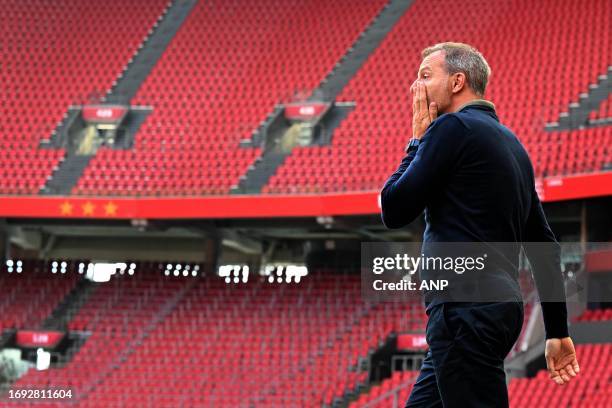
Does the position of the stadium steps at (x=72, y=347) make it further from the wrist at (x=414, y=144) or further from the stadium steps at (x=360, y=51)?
the wrist at (x=414, y=144)

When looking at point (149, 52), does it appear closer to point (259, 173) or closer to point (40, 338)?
point (259, 173)

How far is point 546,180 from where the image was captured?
19.1m

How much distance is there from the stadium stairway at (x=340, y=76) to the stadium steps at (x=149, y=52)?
3.80 metres

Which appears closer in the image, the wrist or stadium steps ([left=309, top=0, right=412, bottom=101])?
the wrist

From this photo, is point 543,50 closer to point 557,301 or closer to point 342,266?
point 342,266

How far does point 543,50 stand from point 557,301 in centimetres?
2079

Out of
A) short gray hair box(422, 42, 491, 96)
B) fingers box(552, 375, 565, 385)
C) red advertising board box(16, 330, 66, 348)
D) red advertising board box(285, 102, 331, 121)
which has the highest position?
red advertising board box(285, 102, 331, 121)

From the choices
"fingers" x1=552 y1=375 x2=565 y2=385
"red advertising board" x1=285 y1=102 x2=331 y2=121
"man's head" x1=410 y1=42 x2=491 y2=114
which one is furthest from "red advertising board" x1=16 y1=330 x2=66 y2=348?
"man's head" x1=410 y1=42 x2=491 y2=114

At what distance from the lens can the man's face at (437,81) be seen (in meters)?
3.45

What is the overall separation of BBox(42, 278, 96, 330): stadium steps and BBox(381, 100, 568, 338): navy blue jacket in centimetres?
2045

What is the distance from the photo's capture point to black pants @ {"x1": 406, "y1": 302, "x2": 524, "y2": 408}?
3.22 meters

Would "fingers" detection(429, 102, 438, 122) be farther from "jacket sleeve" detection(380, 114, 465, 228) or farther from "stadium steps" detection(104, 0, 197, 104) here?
"stadium steps" detection(104, 0, 197, 104)

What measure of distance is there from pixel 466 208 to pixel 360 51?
2276cm

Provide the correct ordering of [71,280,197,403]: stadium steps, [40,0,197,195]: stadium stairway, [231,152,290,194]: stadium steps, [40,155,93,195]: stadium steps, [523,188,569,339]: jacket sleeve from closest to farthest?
1. [523,188,569,339]: jacket sleeve
2. [71,280,197,403]: stadium steps
3. [231,152,290,194]: stadium steps
4. [40,155,93,195]: stadium steps
5. [40,0,197,195]: stadium stairway
